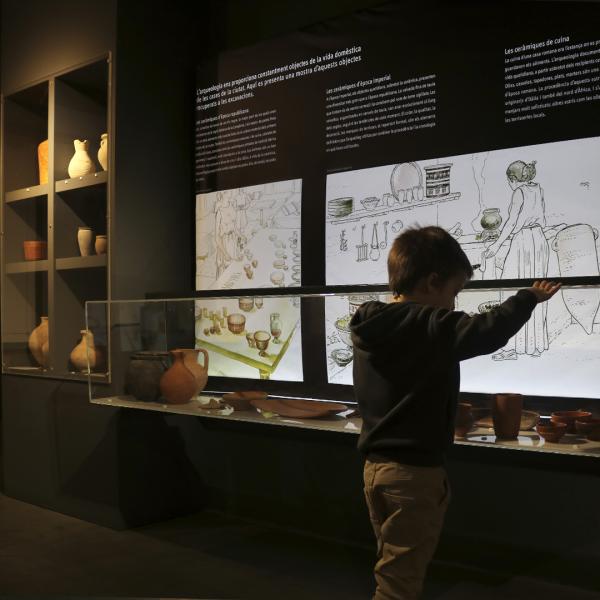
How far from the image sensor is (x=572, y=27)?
2.59 m

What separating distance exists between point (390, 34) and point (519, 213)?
0.92 meters

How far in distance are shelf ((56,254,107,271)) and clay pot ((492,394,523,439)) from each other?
2.01 meters

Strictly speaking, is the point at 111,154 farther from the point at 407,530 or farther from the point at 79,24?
the point at 407,530

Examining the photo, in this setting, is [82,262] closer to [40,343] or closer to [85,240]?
[85,240]

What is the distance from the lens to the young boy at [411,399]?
1807 millimetres

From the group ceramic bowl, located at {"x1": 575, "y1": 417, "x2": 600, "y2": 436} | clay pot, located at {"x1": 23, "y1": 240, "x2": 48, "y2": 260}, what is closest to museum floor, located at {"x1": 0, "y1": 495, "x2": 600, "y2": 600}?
ceramic bowl, located at {"x1": 575, "y1": 417, "x2": 600, "y2": 436}

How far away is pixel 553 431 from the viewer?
202 cm

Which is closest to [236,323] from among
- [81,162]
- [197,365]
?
[197,365]

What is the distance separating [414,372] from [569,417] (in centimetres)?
51

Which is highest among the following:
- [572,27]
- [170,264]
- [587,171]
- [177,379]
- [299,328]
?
[572,27]

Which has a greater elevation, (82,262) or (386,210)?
(386,210)

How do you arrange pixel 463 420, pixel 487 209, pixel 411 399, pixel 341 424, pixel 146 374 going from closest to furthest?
pixel 411 399
pixel 463 420
pixel 341 424
pixel 487 209
pixel 146 374

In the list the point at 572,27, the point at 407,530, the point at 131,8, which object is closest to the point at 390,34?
the point at 572,27

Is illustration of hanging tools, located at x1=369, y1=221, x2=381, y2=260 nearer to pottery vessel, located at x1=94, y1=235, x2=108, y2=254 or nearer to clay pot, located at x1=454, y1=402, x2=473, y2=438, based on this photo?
clay pot, located at x1=454, y1=402, x2=473, y2=438
